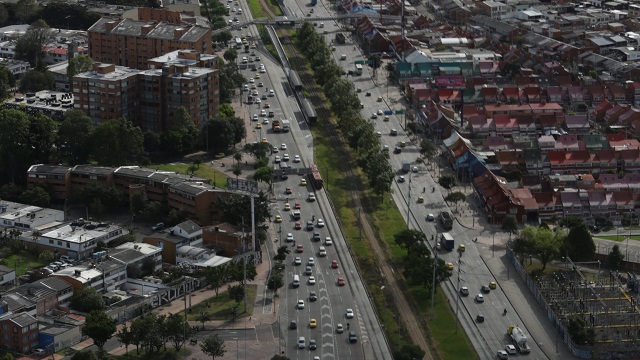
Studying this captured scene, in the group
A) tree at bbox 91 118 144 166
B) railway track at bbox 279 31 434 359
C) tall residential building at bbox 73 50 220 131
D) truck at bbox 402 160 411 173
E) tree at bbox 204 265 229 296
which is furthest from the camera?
tall residential building at bbox 73 50 220 131

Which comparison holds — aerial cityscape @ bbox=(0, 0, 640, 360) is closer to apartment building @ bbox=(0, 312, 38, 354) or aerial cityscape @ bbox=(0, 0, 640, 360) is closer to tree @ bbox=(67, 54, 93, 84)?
apartment building @ bbox=(0, 312, 38, 354)

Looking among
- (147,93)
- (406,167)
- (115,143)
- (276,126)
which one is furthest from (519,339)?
(147,93)

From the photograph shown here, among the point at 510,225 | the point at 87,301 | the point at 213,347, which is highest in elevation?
the point at 510,225

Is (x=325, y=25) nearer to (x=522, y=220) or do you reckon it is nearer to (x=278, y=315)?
(x=522, y=220)

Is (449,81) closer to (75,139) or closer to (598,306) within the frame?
(75,139)

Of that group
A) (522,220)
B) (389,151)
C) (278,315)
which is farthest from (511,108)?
(278,315)

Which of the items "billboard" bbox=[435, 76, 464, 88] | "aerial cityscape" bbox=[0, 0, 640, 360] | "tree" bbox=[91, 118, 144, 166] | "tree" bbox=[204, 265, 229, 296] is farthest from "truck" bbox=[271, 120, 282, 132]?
"tree" bbox=[204, 265, 229, 296]
